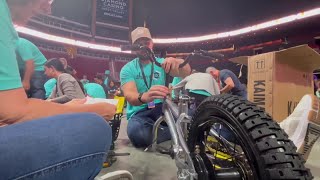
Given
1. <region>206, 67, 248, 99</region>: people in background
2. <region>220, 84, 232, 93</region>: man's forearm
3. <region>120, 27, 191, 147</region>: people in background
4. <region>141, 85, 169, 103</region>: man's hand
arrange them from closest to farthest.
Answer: <region>141, 85, 169, 103</region>: man's hand → <region>120, 27, 191, 147</region>: people in background → <region>220, 84, 232, 93</region>: man's forearm → <region>206, 67, 248, 99</region>: people in background

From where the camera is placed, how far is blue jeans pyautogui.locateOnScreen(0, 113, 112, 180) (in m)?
0.41

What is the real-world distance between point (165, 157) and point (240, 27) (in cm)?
1040

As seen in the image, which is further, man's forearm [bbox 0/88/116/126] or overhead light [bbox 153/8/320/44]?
overhead light [bbox 153/8/320/44]

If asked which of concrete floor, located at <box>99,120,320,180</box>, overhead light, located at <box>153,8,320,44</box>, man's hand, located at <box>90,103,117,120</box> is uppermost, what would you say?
overhead light, located at <box>153,8,320,44</box>

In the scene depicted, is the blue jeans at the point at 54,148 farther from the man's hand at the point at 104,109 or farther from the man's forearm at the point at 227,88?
the man's forearm at the point at 227,88

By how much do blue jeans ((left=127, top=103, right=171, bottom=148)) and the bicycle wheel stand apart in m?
0.90

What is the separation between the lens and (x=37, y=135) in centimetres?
43

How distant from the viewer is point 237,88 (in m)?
2.80

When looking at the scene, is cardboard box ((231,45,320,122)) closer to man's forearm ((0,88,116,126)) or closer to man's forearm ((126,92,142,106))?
man's forearm ((126,92,142,106))

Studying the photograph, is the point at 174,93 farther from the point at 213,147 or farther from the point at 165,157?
the point at 165,157

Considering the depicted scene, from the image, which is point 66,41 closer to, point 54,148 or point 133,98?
point 133,98

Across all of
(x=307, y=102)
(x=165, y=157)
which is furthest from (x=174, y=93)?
(x=165, y=157)

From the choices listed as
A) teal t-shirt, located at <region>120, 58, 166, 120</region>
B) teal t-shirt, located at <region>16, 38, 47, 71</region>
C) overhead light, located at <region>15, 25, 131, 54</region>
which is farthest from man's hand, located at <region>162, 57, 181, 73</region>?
overhead light, located at <region>15, 25, 131, 54</region>

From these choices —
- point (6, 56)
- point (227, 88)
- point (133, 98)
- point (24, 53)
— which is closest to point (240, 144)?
point (6, 56)
